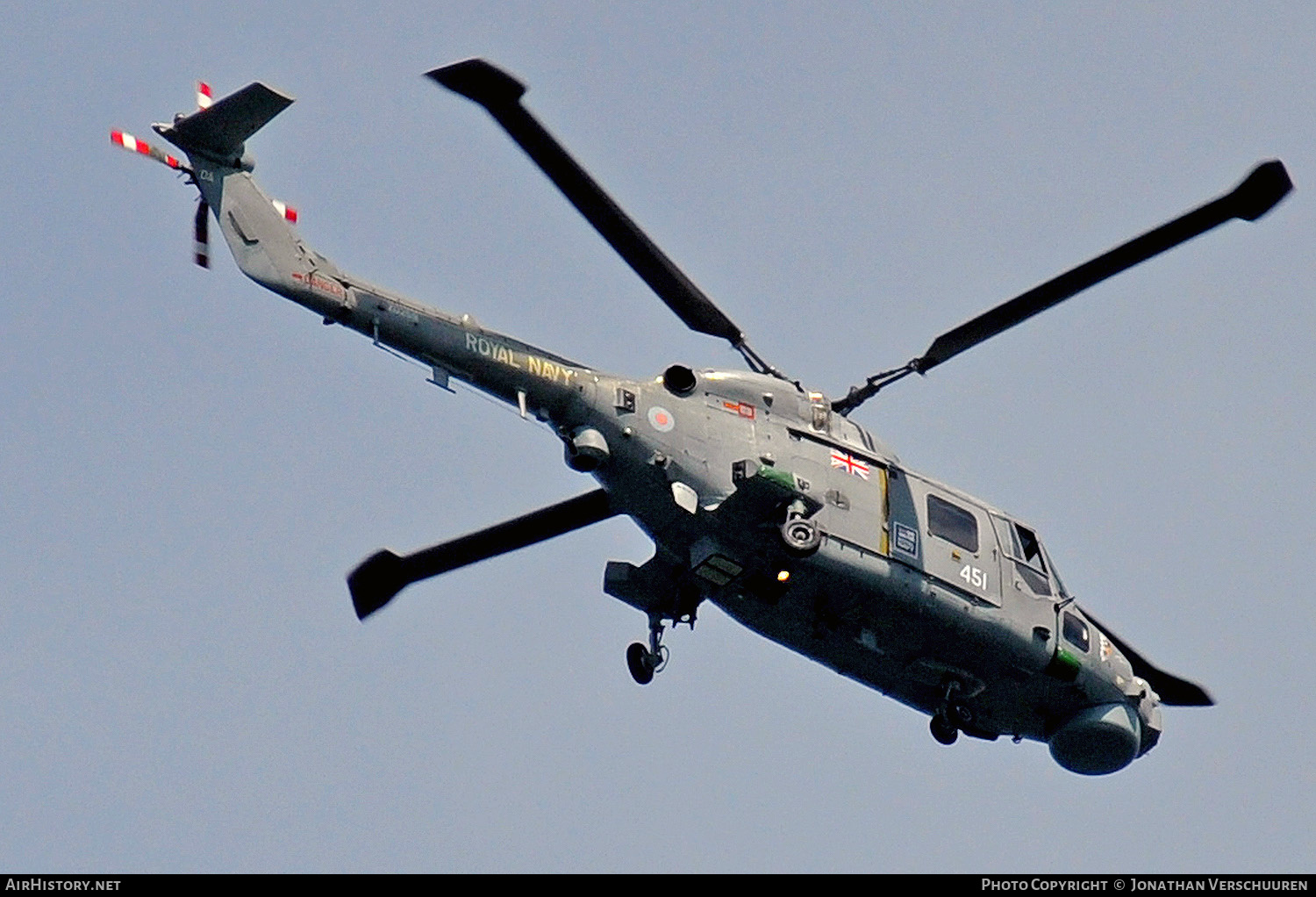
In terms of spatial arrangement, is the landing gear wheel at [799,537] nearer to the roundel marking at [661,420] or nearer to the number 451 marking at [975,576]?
the roundel marking at [661,420]

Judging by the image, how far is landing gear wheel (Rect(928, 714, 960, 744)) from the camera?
1172 inches

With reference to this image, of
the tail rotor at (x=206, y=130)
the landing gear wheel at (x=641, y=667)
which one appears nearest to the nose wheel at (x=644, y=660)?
the landing gear wheel at (x=641, y=667)

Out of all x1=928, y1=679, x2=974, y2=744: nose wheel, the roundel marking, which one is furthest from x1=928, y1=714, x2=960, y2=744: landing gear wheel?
the roundel marking

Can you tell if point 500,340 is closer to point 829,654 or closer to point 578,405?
point 578,405

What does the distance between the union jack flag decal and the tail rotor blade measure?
7998 millimetres

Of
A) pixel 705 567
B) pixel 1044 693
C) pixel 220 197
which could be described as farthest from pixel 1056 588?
pixel 220 197

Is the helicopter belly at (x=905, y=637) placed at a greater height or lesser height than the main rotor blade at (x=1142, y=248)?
lesser

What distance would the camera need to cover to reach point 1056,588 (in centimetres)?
3055

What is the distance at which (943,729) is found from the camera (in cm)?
2980

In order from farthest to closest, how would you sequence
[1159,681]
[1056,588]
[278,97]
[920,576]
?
[1159,681] < [1056,588] < [920,576] < [278,97]

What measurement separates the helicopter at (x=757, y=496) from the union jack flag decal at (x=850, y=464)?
0.02 m

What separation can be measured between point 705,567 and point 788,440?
2.00m

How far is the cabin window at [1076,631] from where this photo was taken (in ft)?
99.0

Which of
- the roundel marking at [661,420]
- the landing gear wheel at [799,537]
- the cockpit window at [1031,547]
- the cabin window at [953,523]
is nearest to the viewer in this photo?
the landing gear wheel at [799,537]
